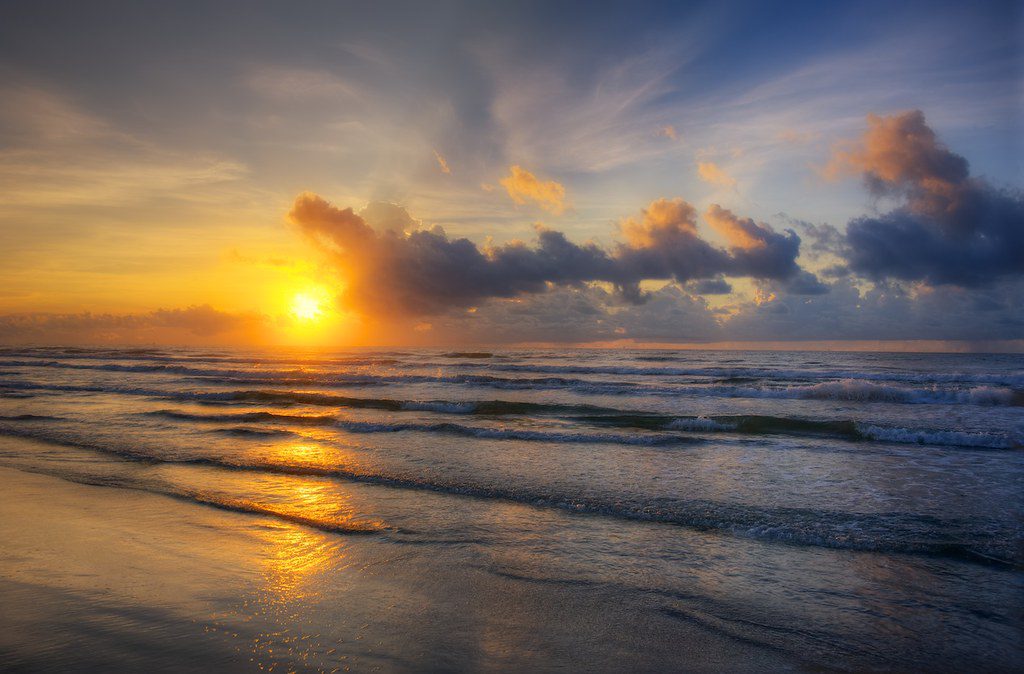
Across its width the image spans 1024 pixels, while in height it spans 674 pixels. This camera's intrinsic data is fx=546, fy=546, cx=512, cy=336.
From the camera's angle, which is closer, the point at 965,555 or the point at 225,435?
A: the point at 965,555

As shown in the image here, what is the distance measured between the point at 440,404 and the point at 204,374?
3000 centimetres

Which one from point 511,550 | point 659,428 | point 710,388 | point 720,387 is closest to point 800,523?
point 511,550

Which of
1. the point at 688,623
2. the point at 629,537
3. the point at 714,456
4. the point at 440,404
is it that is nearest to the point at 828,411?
the point at 714,456

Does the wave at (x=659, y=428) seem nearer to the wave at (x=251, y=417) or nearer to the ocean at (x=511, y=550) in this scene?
the wave at (x=251, y=417)

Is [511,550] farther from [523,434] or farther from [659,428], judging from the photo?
[659,428]

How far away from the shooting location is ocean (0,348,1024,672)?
456 centimetres

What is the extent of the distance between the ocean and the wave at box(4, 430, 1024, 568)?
0.05m

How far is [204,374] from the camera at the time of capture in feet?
148

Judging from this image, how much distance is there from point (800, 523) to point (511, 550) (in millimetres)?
4429

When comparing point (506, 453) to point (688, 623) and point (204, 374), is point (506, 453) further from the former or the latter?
point (204, 374)

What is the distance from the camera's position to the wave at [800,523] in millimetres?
7160

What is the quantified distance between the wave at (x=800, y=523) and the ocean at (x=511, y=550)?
5 cm

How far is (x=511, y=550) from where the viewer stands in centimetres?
696

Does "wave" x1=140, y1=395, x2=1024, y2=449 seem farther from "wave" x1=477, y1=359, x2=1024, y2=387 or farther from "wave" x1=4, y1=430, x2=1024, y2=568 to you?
"wave" x1=477, y1=359, x2=1024, y2=387
